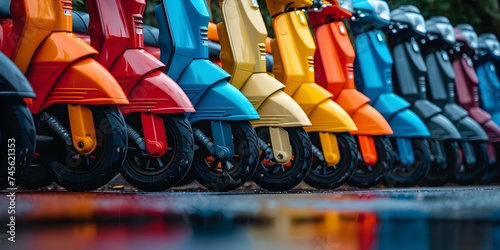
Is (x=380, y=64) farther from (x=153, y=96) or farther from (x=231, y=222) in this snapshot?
(x=231, y=222)

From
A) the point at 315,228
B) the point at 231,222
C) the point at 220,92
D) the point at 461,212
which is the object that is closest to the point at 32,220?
the point at 231,222

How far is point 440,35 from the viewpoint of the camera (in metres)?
8.15

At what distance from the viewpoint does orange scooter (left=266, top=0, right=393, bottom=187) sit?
6.14 meters

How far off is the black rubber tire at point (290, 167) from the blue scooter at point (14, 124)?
1.93 meters

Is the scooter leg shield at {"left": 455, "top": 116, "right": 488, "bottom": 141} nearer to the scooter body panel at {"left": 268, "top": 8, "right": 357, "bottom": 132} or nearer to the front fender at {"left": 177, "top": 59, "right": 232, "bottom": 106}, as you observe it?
the scooter body panel at {"left": 268, "top": 8, "right": 357, "bottom": 132}

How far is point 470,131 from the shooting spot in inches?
314

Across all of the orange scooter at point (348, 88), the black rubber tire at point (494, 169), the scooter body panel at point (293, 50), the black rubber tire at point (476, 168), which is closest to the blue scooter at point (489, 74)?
the black rubber tire at point (494, 169)

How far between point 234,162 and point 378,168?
169cm

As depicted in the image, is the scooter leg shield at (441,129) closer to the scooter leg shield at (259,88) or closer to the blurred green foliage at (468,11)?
the scooter leg shield at (259,88)

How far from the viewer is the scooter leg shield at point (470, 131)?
7949 millimetres

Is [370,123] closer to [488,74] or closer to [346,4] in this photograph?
[346,4]

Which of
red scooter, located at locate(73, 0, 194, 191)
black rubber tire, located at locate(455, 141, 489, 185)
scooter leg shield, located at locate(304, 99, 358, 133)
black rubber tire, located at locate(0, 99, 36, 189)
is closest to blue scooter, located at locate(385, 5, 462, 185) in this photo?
black rubber tire, located at locate(455, 141, 489, 185)

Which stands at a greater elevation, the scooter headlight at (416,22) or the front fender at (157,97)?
the scooter headlight at (416,22)

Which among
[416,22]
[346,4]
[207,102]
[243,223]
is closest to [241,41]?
[207,102]
